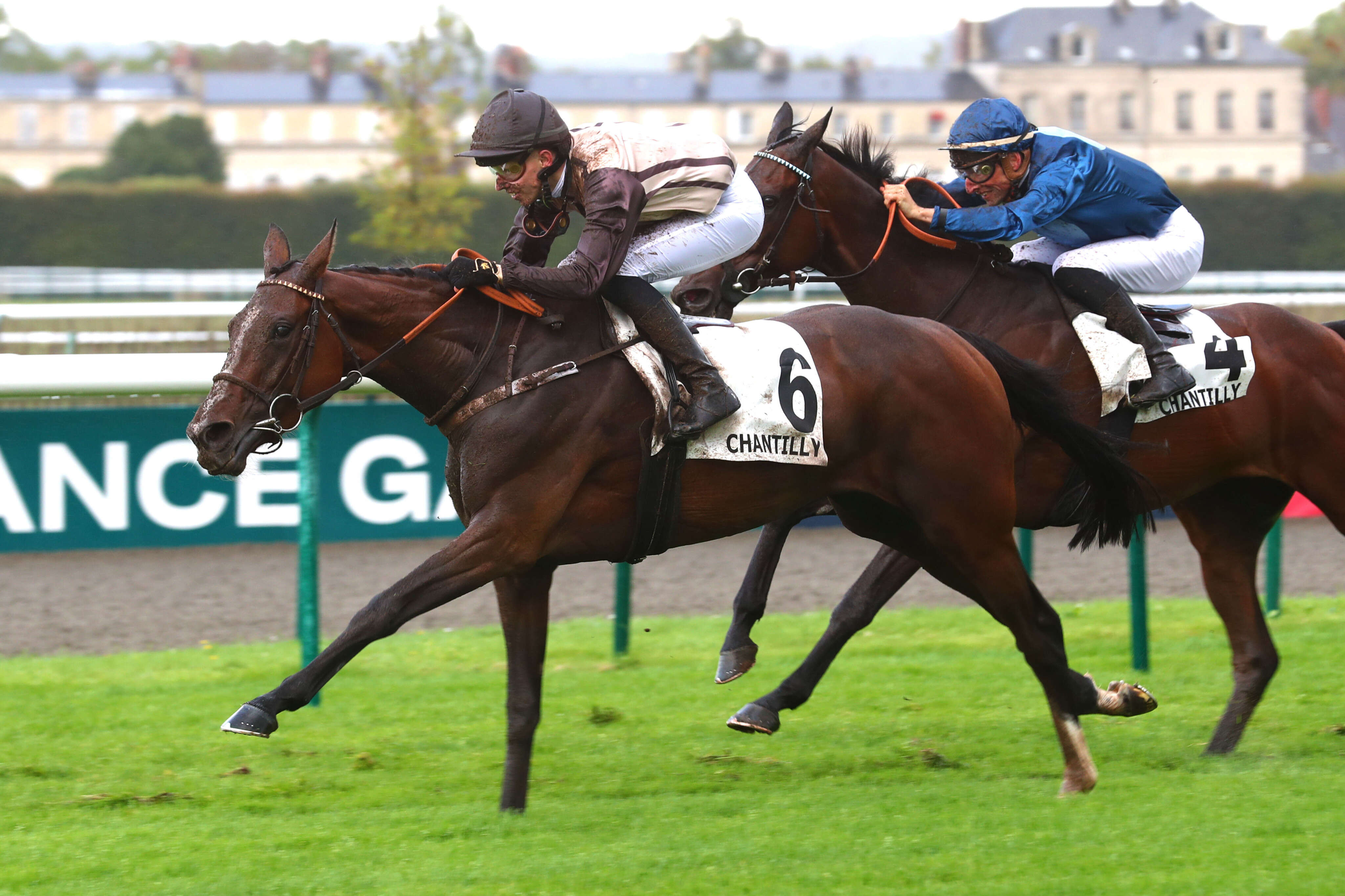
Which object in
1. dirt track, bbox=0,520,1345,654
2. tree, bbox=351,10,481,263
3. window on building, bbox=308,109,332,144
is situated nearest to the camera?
dirt track, bbox=0,520,1345,654

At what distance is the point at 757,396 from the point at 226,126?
3016 inches

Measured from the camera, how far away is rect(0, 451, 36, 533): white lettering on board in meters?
5.56

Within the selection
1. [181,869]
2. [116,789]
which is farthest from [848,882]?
[116,789]

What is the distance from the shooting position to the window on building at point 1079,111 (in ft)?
221

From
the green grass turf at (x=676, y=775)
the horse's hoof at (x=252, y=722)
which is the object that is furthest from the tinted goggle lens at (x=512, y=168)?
the green grass turf at (x=676, y=775)

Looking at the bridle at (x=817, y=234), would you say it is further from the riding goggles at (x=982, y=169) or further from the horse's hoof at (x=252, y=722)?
the horse's hoof at (x=252, y=722)

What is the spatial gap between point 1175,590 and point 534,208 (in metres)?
4.96

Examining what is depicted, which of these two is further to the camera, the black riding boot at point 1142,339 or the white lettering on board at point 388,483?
the white lettering on board at point 388,483

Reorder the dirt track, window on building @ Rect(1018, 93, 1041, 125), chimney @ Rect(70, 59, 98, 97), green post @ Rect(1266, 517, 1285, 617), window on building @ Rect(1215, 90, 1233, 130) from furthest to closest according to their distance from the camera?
chimney @ Rect(70, 59, 98, 97) → window on building @ Rect(1018, 93, 1041, 125) → window on building @ Rect(1215, 90, 1233, 130) → the dirt track → green post @ Rect(1266, 517, 1285, 617)

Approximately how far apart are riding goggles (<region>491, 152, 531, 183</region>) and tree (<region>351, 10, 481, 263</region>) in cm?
2325

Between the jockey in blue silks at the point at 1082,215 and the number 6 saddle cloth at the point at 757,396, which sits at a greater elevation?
the jockey in blue silks at the point at 1082,215

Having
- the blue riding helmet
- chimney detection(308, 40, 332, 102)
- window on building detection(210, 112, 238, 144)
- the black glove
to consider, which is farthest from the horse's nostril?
window on building detection(210, 112, 238, 144)

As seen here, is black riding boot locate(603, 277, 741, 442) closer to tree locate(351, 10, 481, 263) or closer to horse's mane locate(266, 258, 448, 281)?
horse's mane locate(266, 258, 448, 281)

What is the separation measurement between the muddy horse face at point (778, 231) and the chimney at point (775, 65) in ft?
237
